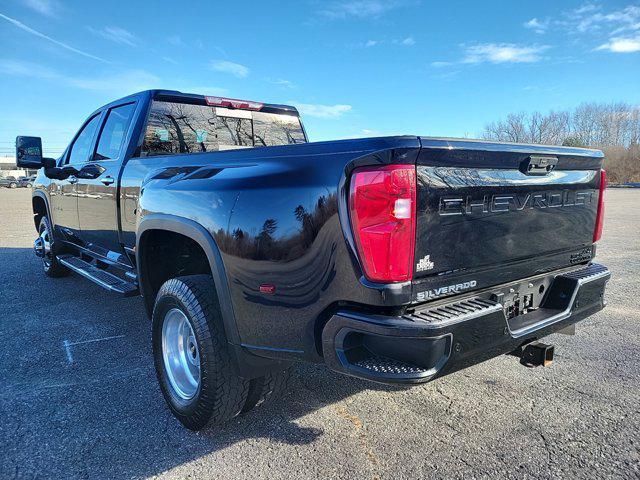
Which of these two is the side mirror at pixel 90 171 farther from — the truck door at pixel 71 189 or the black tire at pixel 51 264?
the black tire at pixel 51 264

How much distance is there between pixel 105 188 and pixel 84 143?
1410mm

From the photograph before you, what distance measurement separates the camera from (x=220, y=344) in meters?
2.48

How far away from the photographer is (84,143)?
5.13 m

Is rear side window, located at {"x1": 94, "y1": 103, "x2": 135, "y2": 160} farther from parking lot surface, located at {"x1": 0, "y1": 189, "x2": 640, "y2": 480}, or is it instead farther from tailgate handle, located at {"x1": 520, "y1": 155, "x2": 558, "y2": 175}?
tailgate handle, located at {"x1": 520, "y1": 155, "x2": 558, "y2": 175}

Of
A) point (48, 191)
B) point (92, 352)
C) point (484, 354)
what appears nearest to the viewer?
point (484, 354)

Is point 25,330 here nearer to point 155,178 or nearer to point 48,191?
point 48,191

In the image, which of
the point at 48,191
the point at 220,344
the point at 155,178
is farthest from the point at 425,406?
the point at 48,191

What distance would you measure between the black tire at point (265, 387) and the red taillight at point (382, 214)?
3.60ft

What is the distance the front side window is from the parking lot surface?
2003 mm

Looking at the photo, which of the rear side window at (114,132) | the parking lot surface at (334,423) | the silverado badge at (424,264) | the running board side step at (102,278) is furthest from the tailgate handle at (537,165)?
the rear side window at (114,132)

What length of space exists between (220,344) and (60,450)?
40.5 inches

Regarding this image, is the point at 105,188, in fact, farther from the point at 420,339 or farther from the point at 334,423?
the point at 420,339

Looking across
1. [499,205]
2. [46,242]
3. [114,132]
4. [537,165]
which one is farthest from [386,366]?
[46,242]

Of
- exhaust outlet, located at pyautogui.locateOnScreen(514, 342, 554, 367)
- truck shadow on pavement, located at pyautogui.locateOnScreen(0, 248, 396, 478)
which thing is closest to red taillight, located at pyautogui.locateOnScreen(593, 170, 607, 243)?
exhaust outlet, located at pyautogui.locateOnScreen(514, 342, 554, 367)
